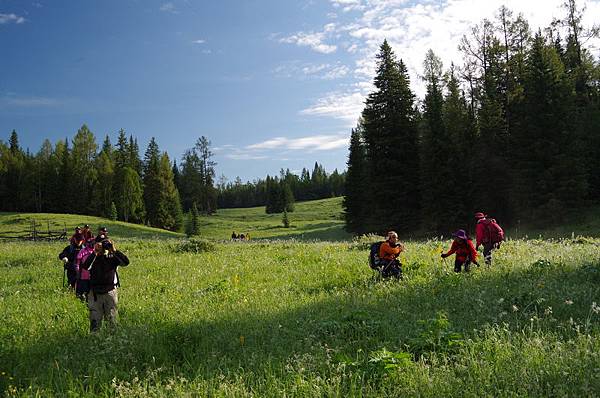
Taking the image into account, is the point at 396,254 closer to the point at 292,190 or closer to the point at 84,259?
the point at 84,259

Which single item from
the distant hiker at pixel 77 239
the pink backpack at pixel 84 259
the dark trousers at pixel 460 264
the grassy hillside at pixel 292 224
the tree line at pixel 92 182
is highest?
the tree line at pixel 92 182

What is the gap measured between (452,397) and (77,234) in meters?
12.7

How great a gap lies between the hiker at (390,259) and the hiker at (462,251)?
1336 millimetres

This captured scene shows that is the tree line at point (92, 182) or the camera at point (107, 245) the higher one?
the tree line at point (92, 182)

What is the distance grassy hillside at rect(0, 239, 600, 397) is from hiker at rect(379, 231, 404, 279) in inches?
21.9

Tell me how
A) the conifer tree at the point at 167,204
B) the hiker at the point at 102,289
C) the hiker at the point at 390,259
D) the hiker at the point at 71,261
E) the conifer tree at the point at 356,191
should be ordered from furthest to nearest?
the conifer tree at the point at 167,204, the conifer tree at the point at 356,191, the hiker at the point at 71,261, the hiker at the point at 390,259, the hiker at the point at 102,289

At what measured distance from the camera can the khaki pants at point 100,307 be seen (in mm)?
8734

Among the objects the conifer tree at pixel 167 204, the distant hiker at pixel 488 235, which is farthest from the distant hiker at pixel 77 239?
the conifer tree at pixel 167 204

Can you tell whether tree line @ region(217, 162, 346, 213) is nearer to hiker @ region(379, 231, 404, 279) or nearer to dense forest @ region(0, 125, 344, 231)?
dense forest @ region(0, 125, 344, 231)

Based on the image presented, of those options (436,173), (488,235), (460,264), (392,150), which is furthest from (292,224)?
(460,264)

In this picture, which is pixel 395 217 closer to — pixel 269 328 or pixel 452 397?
pixel 269 328

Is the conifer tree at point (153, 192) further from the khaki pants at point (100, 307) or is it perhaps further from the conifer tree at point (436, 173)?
the khaki pants at point (100, 307)

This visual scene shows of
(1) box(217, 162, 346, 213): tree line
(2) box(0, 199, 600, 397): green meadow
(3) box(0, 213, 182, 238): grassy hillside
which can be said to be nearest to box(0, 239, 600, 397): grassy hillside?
(2) box(0, 199, 600, 397): green meadow

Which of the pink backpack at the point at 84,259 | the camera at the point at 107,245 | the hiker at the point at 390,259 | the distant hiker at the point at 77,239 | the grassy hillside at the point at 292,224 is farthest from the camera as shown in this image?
the grassy hillside at the point at 292,224
